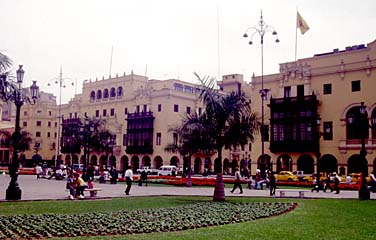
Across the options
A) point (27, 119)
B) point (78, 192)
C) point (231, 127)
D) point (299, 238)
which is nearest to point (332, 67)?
point (231, 127)

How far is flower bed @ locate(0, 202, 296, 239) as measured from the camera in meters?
11.0

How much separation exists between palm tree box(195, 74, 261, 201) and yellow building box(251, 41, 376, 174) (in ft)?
80.8

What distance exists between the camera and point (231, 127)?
73.8 feet

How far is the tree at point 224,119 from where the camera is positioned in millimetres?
22156

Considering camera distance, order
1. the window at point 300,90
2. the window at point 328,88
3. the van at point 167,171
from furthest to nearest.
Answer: the van at point 167,171
the window at point 300,90
the window at point 328,88

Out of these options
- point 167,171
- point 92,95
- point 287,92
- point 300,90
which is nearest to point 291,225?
point 300,90

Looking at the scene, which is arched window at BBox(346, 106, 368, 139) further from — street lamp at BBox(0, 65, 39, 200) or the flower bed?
street lamp at BBox(0, 65, 39, 200)

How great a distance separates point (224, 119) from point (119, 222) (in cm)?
1051

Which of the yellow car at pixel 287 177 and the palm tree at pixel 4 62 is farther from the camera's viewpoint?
the yellow car at pixel 287 177

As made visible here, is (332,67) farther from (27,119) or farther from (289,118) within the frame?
(27,119)

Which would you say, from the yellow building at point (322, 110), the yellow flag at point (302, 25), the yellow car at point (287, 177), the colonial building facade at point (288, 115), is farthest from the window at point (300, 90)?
the yellow car at point (287, 177)

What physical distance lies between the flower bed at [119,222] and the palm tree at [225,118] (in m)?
6.40

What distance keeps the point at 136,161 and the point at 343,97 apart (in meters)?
36.3

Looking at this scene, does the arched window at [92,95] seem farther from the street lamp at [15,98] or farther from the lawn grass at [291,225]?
the lawn grass at [291,225]
